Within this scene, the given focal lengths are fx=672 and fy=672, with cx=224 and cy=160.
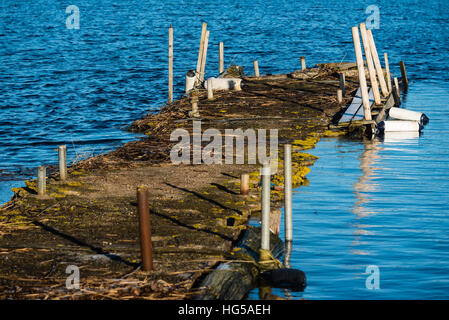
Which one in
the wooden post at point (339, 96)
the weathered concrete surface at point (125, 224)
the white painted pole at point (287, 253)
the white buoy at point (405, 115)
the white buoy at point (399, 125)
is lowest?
the white painted pole at point (287, 253)

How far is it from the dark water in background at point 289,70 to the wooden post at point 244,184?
118 cm

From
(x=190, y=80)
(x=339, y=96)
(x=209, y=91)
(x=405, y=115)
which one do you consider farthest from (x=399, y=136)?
(x=190, y=80)

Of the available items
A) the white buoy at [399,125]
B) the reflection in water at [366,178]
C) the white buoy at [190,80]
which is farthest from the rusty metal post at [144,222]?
the white buoy at [190,80]

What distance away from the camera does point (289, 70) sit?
3956cm

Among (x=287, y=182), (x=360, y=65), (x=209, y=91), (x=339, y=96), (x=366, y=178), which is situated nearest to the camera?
(x=287, y=182)

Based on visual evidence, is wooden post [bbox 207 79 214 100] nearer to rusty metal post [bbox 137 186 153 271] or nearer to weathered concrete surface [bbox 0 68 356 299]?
weathered concrete surface [bbox 0 68 356 299]

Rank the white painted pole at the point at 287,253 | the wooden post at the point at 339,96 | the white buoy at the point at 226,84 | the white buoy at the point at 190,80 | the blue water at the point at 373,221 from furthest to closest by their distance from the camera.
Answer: the white buoy at the point at 190,80, the white buoy at the point at 226,84, the wooden post at the point at 339,96, the white painted pole at the point at 287,253, the blue water at the point at 373,221

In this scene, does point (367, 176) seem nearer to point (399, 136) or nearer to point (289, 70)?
point (399, 136)

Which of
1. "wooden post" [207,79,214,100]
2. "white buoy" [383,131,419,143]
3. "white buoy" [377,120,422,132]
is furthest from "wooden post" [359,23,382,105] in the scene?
"wooden post" [207,79,214,100]

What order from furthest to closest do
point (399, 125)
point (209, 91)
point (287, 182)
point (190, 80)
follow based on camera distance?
1. point (190, 80)
2. point (209, 91)
3. point (399, 125)
4. point (287, 182)

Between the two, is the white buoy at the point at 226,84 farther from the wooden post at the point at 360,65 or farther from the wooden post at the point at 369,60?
the wooden post at the point at 360,65

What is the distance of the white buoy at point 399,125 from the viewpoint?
2079cm

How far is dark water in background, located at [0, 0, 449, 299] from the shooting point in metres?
10.8

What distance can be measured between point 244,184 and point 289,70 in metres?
28.4
